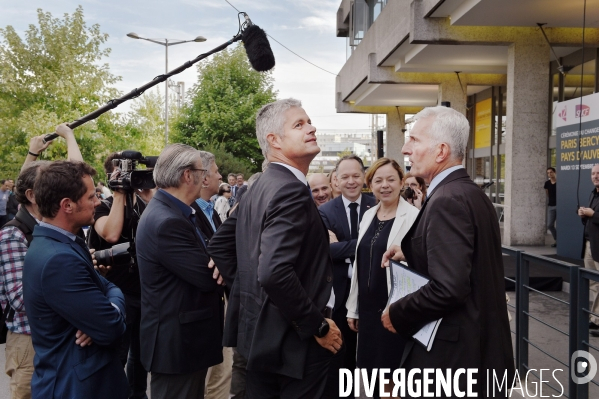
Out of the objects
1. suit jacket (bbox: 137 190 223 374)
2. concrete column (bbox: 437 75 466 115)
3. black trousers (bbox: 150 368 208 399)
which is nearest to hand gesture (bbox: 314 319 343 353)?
suit jacket (bbox: 137 190 223 374)

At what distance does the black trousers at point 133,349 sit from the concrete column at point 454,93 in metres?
15.8

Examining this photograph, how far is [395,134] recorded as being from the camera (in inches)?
1094

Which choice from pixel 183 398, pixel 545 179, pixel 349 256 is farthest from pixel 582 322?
pixel 545 179

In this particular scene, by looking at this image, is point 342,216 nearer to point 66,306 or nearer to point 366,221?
point 366,221

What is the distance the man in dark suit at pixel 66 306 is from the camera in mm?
2490

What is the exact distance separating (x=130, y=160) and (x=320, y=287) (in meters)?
1.98

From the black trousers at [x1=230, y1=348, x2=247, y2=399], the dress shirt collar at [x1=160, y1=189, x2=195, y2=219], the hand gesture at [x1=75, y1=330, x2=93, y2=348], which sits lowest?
the black trousers at [x1=230, y1=348, x2=247, y2=399]

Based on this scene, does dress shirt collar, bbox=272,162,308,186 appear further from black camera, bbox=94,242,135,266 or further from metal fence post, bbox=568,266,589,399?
metal fence post, bbox=568,266,589,399

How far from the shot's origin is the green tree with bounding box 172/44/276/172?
3659 centimetres

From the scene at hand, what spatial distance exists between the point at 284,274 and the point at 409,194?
3.52 meters

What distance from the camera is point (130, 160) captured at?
390 cm

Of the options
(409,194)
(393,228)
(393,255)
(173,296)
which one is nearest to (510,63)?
(409,194)

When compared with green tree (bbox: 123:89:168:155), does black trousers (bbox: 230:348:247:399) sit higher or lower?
lower

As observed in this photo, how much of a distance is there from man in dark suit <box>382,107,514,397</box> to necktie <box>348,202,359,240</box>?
2.10m
